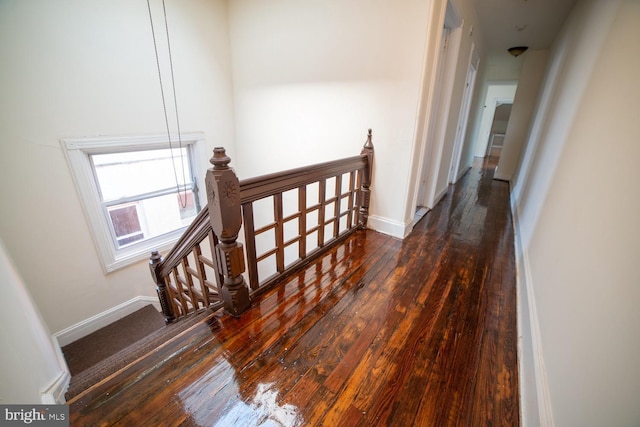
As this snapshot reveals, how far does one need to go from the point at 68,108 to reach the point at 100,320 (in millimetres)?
2211

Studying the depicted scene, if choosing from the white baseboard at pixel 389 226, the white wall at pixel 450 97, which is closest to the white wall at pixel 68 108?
the white baseboard at pixel 389 226

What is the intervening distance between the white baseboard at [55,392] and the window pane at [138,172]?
1.83 metres

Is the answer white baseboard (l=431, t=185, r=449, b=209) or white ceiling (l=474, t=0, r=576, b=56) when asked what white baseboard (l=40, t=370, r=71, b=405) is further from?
white ceiling (l=474, t=0, r=576, b=56)

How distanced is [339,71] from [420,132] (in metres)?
1.02

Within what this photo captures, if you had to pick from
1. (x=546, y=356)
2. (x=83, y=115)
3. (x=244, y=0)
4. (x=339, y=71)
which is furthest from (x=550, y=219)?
(x=83, y=115)

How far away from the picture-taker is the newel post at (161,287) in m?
2.16

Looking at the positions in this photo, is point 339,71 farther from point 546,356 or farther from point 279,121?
point 546,356

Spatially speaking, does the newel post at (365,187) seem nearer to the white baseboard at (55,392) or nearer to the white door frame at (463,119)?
the white door frame at (463,119)

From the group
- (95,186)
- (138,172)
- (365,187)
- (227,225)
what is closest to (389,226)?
(365,187)

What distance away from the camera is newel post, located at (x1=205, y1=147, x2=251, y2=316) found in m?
1.21

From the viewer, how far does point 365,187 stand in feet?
8.36

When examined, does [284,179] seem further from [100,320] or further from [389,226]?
[100,320]

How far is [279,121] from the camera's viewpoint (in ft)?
10.2

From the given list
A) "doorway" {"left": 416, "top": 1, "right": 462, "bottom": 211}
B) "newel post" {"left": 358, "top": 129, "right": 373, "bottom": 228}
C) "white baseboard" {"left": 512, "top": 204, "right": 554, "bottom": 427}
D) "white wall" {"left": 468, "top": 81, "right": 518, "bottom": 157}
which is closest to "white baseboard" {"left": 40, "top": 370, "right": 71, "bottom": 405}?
"white baseboard" {"left": 512, "top": 204, "right": 554, "bottom": 427}
